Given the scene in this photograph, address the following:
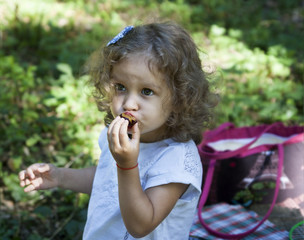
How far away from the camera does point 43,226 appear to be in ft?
7.56

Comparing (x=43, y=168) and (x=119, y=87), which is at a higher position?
(x=119, y=87)

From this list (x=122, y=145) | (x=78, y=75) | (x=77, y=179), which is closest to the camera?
(x=122, y=145)

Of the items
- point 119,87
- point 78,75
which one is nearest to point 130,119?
point 119,87

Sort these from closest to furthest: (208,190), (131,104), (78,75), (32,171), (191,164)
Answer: (131,104)
(191,164)
(32,171)
(208,190)
(78,75)

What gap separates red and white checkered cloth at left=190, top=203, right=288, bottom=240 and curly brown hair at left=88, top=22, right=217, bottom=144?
1.93 feet

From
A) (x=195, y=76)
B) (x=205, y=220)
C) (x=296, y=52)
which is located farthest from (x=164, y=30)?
(x=296, y=52)

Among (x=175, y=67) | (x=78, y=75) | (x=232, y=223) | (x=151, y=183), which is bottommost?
(x=232, y=223)

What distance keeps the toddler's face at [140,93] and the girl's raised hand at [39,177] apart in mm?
495

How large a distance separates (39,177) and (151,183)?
0.59 meters

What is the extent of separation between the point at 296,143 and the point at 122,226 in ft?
3.82

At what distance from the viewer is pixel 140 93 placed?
1.44 metres

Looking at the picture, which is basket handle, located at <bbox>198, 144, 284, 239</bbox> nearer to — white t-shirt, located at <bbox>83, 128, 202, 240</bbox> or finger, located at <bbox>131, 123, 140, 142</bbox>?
white t-shirt, located at <bbox>83, 128, 202, 240</bbox>

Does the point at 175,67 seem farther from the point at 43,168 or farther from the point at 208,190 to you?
the point at 208,190

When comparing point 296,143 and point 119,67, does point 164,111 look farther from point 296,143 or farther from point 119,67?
point 296,143
